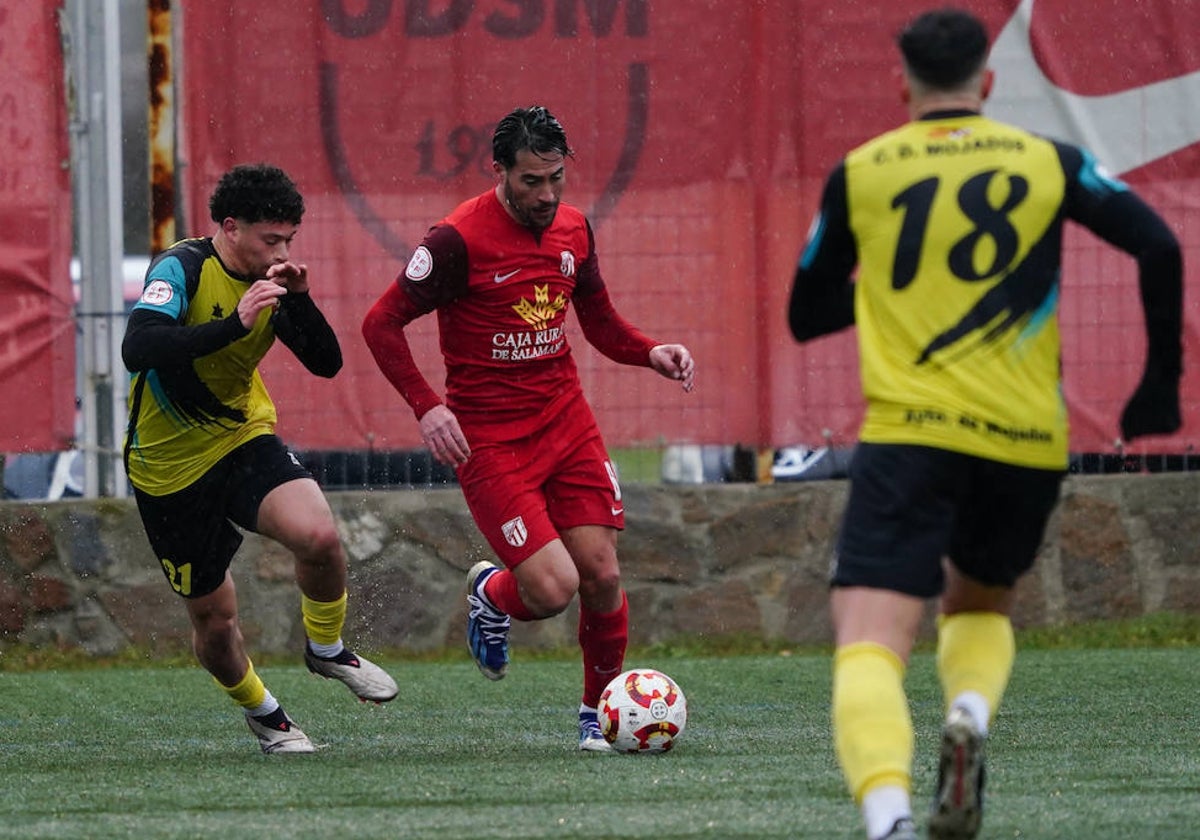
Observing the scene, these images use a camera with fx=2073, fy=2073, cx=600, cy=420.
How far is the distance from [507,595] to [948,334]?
10.6ft

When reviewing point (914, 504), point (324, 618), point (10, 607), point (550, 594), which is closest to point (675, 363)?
point (550, 594)

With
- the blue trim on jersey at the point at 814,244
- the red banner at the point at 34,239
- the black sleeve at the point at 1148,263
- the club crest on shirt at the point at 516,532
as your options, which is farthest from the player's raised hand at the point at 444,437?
the red banner at the point at 34,239

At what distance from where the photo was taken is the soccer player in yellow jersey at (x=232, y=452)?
668cm

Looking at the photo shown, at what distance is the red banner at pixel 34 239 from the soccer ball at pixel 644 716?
4.44 metres

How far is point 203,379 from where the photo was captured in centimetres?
680

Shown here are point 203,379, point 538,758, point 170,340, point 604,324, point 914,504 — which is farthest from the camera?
point 604,324

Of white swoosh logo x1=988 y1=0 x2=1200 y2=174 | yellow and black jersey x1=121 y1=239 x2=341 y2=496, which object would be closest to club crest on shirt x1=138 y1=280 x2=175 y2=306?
yellow and black jersey x1=121 y1=239 x2=341 y2=496

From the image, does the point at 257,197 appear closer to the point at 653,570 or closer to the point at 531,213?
the point at 531,213

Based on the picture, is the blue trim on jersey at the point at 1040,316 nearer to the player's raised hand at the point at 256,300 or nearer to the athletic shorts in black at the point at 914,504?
the athletic shorts in black at the point at 914,504

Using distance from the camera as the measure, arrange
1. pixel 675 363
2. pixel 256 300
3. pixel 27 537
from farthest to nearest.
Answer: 1. pixel 27 537
2. pixel 675 363
3. pixel 256 300

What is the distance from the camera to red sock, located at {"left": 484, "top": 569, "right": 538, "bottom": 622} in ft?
23.2

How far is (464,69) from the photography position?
33.6ft

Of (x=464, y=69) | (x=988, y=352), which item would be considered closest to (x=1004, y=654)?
(x=988, y=352)

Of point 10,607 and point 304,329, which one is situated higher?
point 304,329
